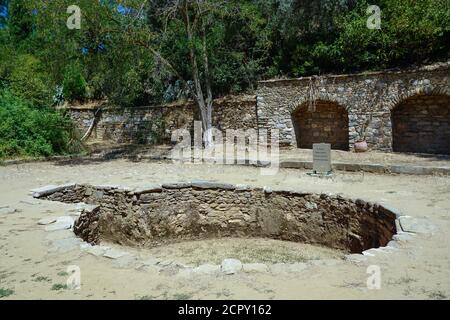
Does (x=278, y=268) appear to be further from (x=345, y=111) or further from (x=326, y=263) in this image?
(x=345, y=111)

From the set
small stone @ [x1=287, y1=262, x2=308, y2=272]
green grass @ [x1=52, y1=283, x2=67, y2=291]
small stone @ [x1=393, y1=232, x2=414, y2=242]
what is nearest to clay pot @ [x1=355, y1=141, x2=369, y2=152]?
small stone @ [x1=393, y1=232, x2=414, y2=242]

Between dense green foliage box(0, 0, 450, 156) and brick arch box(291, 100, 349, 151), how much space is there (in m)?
1.73

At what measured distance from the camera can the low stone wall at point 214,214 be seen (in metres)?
7.11

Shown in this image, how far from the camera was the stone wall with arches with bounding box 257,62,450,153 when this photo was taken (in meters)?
11.8

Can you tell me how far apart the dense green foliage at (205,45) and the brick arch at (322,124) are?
1.73 meters

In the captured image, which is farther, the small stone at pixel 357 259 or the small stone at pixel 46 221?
the small stone at pixel 46 221

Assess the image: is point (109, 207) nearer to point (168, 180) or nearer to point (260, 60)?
point (168, 180)

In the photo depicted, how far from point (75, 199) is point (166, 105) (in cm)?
998

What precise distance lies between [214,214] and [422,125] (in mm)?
8497

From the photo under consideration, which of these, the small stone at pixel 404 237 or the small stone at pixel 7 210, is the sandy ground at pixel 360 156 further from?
the small stone at pixel 7 210

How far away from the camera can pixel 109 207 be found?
798 centimetres

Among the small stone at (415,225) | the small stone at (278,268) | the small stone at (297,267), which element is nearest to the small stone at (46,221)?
the small stone at (278,268)

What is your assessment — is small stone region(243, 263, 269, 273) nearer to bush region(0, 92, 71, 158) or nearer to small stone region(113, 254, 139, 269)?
small stone region(113, 254, 139, 269)

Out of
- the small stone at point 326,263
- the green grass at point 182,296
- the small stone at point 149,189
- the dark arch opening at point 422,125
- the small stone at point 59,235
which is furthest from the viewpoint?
the dark arch opening at point 422,125
